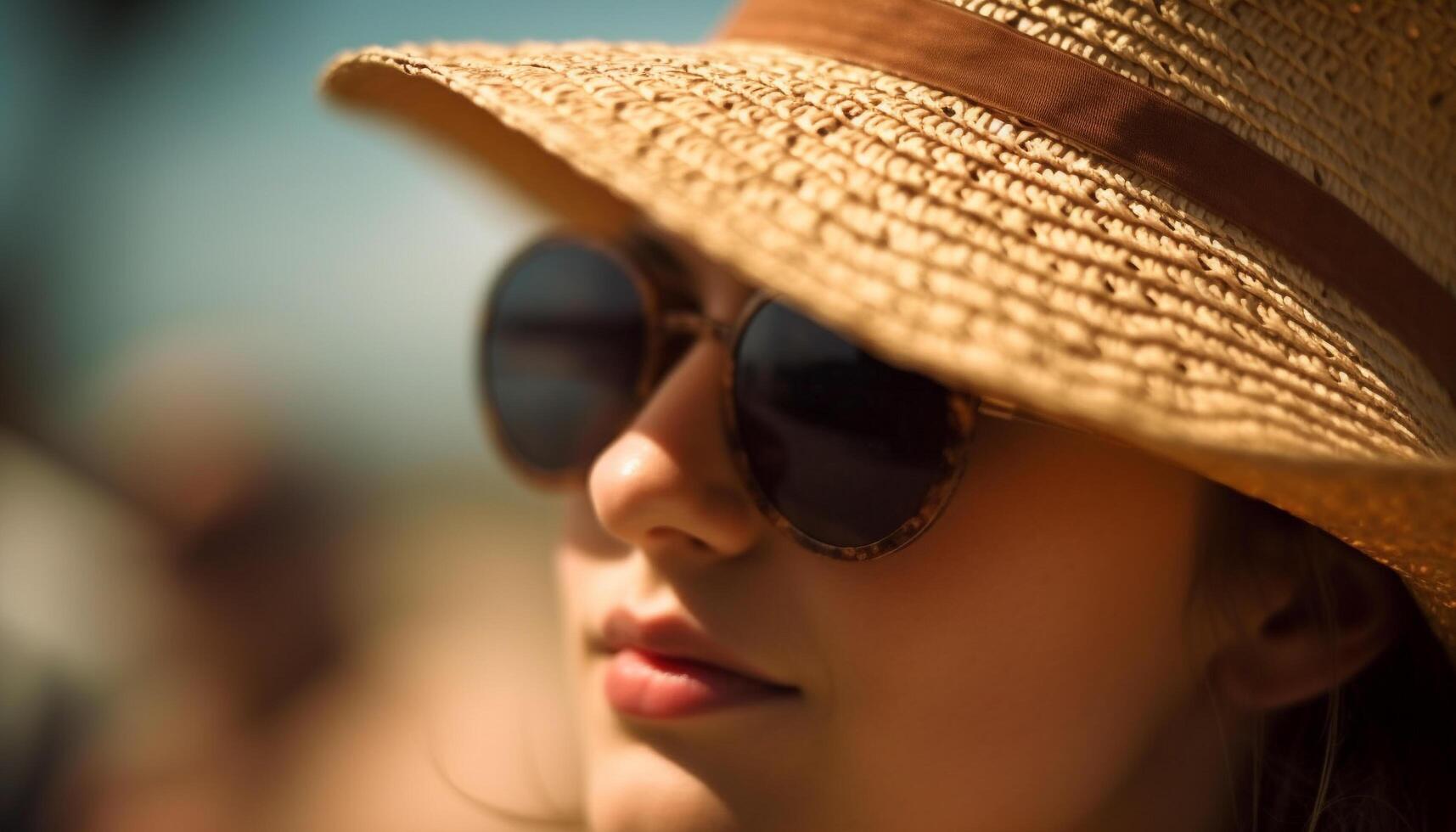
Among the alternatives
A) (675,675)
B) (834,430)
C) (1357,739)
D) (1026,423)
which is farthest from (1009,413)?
(1357,739)

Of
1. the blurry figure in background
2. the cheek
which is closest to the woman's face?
the cheek

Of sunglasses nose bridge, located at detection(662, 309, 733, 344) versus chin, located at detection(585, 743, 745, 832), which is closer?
chin, located at detection(585, 743, 745, 832)

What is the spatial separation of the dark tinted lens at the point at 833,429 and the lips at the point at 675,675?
0.14 metres

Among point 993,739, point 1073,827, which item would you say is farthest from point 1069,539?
point 1073,827

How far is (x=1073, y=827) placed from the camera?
1.00 m

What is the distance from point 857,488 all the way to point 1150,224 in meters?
0.29

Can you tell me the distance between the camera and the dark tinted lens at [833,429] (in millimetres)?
863

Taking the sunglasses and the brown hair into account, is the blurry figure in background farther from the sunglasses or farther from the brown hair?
the brown hair

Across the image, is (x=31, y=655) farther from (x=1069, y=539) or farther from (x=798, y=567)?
(x=1069, y=539)

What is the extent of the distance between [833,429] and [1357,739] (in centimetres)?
64

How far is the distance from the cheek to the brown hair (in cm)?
15

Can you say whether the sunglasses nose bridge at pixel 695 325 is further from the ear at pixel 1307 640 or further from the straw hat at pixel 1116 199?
the ear at pixel 1307 640

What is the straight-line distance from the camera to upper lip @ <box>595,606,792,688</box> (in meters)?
0.95

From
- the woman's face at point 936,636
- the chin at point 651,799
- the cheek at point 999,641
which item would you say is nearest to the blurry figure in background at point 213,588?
the chin at point 651,799
